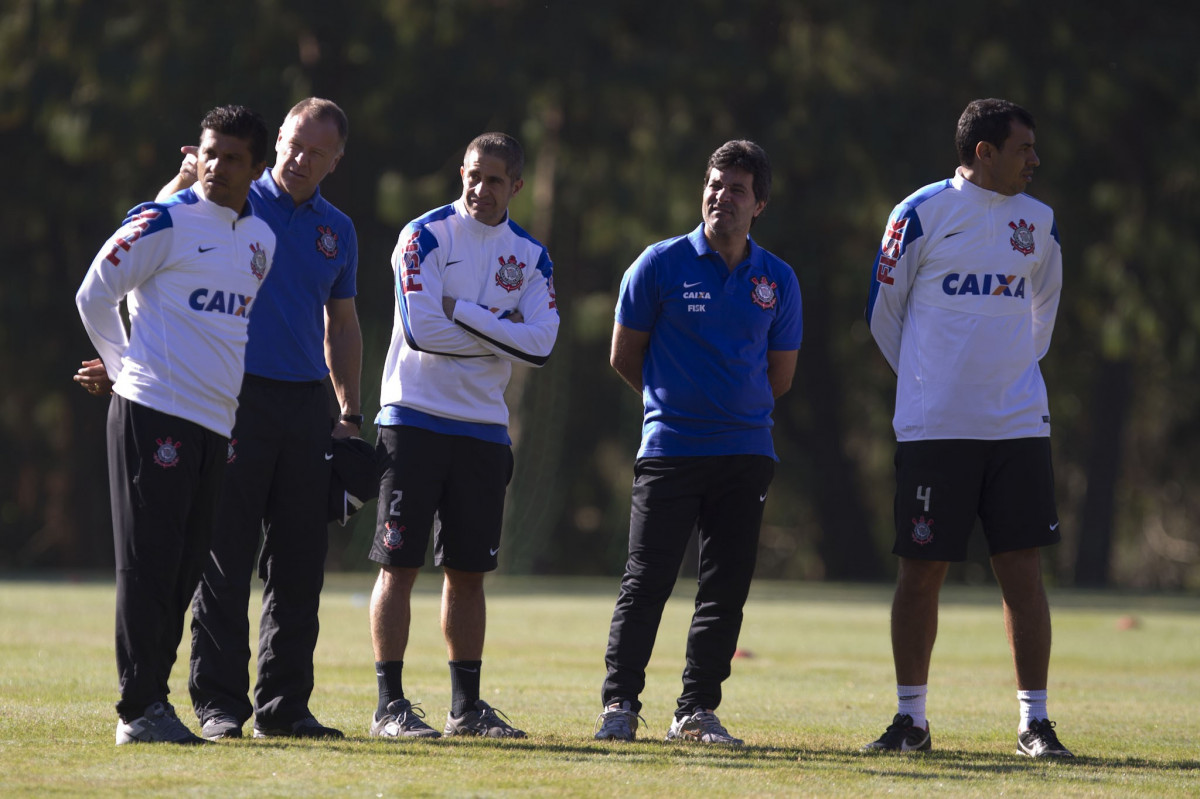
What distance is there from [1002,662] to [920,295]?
5604 mm

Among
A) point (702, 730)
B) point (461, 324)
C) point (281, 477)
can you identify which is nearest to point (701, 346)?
point (461, 324)

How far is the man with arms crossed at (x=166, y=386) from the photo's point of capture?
557cm

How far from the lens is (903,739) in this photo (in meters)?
6.22

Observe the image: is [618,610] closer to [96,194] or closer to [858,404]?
→ [96,194]

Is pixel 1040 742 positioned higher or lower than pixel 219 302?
lower

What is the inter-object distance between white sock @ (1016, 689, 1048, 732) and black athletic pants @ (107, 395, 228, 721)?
120 inches

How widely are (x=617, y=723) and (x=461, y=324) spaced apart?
1542mm

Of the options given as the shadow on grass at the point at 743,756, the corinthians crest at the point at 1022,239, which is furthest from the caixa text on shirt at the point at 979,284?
the shadow on grass at the point at 743,756

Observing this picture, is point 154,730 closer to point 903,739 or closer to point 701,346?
point 701,346

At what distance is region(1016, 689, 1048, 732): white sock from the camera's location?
624cm

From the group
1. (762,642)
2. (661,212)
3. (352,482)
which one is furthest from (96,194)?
(352,482)

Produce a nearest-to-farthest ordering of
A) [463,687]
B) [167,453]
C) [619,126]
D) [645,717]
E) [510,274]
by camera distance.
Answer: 1. [167,453]
2. [463,687]
3. [510,274]
4. [645,717]
5. [619,126]

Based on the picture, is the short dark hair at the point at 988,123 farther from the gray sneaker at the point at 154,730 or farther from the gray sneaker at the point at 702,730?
the gray sneaker at the point at 154,730

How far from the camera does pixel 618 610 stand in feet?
21.3
